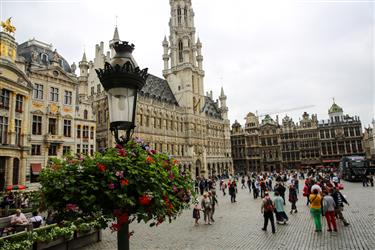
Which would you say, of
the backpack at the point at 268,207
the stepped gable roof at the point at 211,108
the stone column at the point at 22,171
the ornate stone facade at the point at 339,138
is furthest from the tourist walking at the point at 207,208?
the ornate stone facade at the point at 339,138

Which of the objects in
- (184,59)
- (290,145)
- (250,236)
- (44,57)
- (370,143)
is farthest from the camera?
(290,145)

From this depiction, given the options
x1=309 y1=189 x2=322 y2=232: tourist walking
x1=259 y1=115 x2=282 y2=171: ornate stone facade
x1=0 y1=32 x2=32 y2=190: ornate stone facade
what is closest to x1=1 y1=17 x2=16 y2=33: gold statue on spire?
x1=0 y1=32 x2=32 y2=190: ornate stone facade

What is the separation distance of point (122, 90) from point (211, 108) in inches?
2716

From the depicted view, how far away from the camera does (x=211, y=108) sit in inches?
2881

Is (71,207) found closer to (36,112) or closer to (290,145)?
(36,112)

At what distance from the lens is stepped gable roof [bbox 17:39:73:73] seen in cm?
3000

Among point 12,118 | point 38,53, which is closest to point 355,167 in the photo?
point 12,118

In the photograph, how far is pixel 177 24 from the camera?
66.2 metres

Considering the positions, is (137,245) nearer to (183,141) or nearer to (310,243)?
(310,243)

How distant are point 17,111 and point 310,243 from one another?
1105 inches

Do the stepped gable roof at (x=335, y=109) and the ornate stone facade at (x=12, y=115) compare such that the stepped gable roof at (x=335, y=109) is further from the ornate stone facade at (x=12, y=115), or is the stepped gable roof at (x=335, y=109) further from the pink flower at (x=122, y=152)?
the pink flower at (x=122, y=152)

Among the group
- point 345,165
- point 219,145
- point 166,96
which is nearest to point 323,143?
point 219,145

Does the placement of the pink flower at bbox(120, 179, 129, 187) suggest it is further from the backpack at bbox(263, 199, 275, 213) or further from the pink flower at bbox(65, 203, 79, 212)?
the backpack at bbox(263, 199, 275, 213)

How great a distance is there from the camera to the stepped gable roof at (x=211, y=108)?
69812 millimetres
